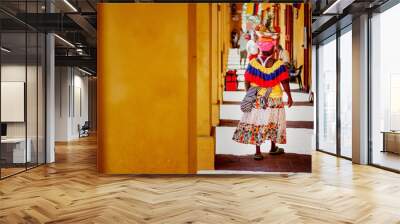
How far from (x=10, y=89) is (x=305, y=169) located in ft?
20.2

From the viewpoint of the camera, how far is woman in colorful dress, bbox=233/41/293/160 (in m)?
6.65

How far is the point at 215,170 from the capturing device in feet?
21.7

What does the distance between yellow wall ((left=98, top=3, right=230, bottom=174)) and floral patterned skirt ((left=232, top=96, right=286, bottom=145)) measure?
0.52 metres

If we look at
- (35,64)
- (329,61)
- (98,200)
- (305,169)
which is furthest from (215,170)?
(329,61)

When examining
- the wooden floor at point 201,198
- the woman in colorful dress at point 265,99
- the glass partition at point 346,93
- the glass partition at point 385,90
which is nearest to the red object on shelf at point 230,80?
the woman in colorful dress at point 265,99

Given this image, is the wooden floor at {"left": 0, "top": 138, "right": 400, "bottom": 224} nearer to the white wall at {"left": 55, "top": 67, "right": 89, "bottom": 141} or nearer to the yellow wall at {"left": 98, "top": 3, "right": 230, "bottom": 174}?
the yellow wall at {"left": 98, "top": 3, "right": 230, "bottom": 174}

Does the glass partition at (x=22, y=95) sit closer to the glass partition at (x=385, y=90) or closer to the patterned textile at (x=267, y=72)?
the patterned textile at (x=267, y=72)

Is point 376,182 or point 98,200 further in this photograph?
point 376,182

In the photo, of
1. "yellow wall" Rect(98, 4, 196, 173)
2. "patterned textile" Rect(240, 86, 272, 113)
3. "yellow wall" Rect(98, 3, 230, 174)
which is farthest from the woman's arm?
"yellow wall" Rect(98, 4, 196, 173)

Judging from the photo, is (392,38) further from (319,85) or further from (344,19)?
(319,85)

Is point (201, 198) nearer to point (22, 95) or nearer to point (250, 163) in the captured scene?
point (250, 163)

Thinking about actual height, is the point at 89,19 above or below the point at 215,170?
above

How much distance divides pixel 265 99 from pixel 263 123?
17.3 inches

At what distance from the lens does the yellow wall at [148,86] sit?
A: 6699 mm
